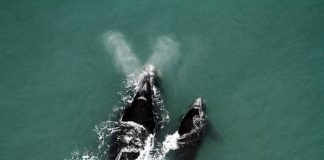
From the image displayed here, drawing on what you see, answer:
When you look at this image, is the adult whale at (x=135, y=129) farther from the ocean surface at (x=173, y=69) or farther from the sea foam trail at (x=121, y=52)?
the sea foam trail at (x=121, y=52)

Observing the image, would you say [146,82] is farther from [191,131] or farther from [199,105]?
[191,131]

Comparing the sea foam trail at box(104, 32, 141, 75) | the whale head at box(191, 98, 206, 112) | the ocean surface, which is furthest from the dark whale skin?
the whale head at box(191, 98, 206, 112)

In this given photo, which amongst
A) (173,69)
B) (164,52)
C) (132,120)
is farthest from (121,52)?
(132,120)

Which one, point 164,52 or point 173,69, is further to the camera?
point 164,52

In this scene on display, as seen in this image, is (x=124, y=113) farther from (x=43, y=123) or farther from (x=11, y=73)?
(x=11, y=73)

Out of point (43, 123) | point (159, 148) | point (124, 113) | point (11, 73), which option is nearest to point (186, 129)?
point (159, 148)

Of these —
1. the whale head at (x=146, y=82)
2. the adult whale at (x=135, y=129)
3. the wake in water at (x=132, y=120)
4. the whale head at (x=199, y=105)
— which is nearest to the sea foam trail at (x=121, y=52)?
the wake in water at (x=132, y=120)

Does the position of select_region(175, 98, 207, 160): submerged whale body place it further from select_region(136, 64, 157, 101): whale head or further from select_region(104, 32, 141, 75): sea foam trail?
select_region(104, 32, 141, 75): sea foam trail
